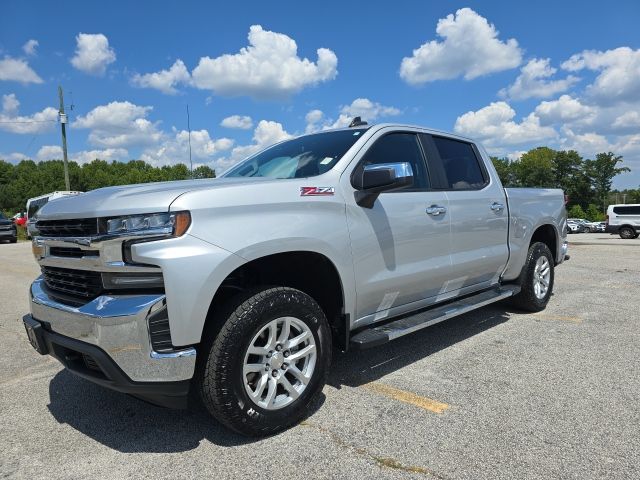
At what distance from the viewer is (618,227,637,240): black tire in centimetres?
2661

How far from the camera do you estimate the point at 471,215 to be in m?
4.36

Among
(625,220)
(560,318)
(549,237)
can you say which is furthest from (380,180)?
(625,220)

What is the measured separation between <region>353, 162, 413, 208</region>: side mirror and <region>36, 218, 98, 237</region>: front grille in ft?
5.30

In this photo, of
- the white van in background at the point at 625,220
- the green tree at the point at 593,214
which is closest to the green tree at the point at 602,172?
the green tree at the point at 593,214

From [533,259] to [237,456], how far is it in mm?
4040

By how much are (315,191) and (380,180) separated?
0.42 m

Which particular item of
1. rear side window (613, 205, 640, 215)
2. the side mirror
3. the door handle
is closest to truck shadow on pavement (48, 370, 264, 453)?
the side mirror

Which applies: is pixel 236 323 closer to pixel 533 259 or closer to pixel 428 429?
pixel 428 429

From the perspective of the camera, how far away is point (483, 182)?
15.8ft

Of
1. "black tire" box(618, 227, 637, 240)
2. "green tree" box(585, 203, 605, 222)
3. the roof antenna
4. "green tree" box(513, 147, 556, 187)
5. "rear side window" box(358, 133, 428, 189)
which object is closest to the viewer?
"rear side window" box(358, 133, 428, 189)

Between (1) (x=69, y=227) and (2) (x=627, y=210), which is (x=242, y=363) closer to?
(1) (x=69, y=227)

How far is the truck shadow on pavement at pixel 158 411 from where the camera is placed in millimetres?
2789

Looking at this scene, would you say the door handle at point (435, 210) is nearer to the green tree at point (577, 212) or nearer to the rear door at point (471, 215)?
the rear door at point (471, 215)

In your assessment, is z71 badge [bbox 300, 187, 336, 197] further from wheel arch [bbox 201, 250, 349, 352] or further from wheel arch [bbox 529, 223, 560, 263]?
wheel arch [bbox 529, 223, 560, 263]
